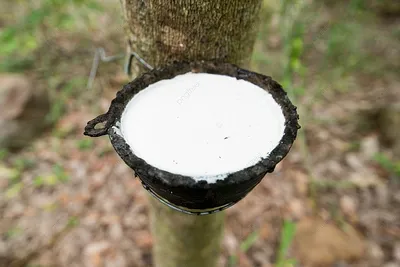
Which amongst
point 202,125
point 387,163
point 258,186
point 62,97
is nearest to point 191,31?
point 202,125

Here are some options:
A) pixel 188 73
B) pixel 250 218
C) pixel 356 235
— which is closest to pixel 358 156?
pixel 356 235

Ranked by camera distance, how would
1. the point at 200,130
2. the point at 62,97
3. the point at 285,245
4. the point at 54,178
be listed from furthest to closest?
the point at 62,97 < the point at 54,178 < the point at 285,245 < the point at 200,130

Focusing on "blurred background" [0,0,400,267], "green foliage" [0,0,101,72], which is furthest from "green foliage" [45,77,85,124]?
"green foliage" [0,0,101,72]

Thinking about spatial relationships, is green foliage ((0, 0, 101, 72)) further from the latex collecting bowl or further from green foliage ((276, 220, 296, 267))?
green foliage ((276, 220, 296, 267))

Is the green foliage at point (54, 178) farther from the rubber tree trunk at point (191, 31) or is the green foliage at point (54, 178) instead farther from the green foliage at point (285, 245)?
the green foliage at point (285, 245)

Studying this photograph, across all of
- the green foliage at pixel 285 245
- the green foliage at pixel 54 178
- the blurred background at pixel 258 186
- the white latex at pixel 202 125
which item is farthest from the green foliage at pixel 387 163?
the green foliage at pixel 54 178

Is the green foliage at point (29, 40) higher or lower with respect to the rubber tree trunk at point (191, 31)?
lower

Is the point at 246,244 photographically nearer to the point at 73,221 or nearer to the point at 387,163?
the point at 73,221
